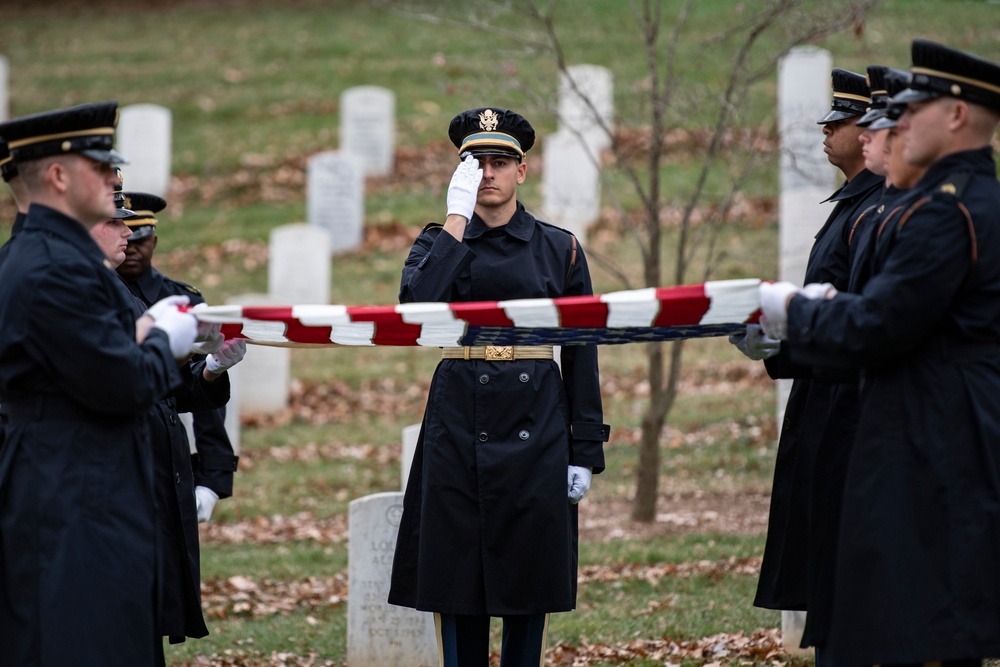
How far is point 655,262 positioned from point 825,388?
4620 mm

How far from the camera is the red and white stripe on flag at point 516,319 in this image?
4.56 m

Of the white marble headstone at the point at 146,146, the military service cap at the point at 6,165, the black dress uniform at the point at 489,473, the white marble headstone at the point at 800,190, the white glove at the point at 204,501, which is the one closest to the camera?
the military service cap at the point at 6,165

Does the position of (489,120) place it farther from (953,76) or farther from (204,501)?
(204,501)

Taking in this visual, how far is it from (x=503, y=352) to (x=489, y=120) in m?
1.05

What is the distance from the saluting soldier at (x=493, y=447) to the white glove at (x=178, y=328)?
1073 mm

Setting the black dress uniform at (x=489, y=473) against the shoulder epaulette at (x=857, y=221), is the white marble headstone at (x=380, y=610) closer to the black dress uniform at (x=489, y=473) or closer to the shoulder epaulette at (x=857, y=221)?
the black dress uniform at (x=489, y=473)

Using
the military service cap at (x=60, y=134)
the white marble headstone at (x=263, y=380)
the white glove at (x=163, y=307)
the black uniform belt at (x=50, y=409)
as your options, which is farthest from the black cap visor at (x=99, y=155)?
the white marble headstone at (x=263, y=380)

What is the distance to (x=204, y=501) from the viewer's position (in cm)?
616

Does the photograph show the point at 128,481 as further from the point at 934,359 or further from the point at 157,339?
the point at 934,359

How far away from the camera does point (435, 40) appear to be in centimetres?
2900

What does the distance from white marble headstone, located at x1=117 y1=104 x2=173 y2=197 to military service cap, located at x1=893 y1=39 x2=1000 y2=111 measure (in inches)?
725

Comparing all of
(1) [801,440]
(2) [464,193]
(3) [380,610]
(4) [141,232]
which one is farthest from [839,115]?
(3) [380,610]

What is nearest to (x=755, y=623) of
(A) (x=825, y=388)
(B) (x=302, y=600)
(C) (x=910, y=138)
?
(A) (x=825, y=388)

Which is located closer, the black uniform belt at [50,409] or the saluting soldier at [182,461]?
the black uniform belt at [50,409]
